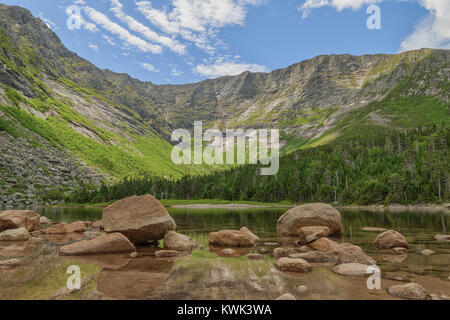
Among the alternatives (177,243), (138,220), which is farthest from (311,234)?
(138,220)

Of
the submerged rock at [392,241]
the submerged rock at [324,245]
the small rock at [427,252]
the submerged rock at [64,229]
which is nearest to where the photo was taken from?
the small rock at [427,252]

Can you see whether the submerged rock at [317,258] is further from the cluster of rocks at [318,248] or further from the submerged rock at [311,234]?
the submerged rock at [311,234]

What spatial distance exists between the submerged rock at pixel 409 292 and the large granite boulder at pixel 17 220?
109 feet

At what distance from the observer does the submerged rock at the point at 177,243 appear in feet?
64.7

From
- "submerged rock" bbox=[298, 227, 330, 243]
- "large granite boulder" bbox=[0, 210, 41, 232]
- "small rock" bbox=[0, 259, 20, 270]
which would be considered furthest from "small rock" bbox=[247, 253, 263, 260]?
"large granite boulder" bbox=[0, 210, 41, 232]

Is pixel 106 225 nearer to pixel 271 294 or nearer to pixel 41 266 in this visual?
pixel 41 266

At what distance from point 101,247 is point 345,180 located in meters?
132

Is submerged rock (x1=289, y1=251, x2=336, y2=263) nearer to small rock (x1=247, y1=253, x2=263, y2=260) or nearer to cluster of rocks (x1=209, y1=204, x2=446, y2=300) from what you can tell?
cluster of rocks (x1=209, y1=204, x2=446, y2=300)

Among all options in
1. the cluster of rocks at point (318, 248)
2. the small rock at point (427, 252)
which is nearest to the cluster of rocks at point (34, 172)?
the cluster of rocks at point (318, 248)

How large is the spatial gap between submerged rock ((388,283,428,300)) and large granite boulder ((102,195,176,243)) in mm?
16777

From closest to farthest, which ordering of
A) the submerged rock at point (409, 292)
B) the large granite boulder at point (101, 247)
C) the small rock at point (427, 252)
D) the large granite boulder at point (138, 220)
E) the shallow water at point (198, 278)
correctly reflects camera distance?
the submerged rock at point (409, 292)
the shallow water at point (198, 278)
the small rock at point (427, 252)
the large granite boulder at point (101, 247)
the large granite boulder at point (138, 220)

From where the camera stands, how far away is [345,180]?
427 ft

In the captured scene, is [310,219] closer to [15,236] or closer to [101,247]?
[101,247]

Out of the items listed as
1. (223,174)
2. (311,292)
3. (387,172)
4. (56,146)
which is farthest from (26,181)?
(387,172)
